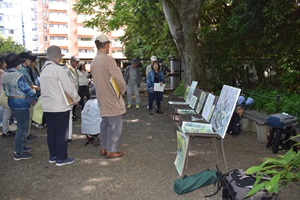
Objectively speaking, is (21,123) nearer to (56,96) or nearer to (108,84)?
(56,96)

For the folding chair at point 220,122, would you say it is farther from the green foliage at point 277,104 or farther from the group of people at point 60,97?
the green foliage at point 277,104

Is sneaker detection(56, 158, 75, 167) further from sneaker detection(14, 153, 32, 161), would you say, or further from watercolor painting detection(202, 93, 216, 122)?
watercolor painting detection(202, 93, 216, 122)

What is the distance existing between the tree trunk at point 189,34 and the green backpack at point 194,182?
5727 millimetres

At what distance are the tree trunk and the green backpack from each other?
573cm

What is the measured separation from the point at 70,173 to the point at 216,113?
8.27 ft

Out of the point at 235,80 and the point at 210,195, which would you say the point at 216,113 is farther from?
the point at 235,80

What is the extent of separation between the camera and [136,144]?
5824 millimetres

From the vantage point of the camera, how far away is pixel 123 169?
4.40 meters

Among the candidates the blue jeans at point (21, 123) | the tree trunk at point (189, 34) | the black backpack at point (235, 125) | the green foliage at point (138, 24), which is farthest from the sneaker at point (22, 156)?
the green foliage at point (138, 24)

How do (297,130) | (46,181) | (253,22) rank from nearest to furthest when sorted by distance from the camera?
(46,181), (297,130), (253,22)

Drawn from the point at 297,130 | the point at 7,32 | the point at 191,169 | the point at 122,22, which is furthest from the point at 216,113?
the point at 7,32

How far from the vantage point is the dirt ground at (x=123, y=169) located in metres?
3.59

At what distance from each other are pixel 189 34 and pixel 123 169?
20.0 ft

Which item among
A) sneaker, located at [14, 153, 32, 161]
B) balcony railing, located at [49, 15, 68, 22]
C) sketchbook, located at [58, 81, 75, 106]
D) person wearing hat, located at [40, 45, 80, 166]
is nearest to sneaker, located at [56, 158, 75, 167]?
person wearing hat, located at [40, 45, 80, 166]
